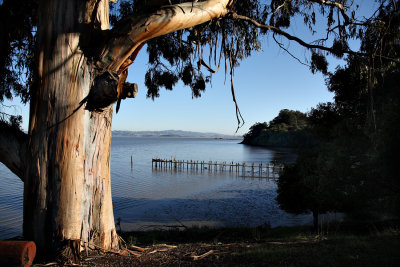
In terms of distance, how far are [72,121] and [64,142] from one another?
0.22 meters

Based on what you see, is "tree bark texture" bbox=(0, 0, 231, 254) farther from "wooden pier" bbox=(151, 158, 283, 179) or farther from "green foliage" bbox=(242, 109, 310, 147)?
"green foliage" bbox=(242, 109, 310, 147)

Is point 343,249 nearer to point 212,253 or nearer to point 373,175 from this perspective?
point 212,253

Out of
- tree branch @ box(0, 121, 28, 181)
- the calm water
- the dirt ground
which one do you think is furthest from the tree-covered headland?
tree branch @ box(0, 121, 28, 181)

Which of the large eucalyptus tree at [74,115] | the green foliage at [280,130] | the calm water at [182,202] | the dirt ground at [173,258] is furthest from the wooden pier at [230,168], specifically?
the green foliage at [280,130]

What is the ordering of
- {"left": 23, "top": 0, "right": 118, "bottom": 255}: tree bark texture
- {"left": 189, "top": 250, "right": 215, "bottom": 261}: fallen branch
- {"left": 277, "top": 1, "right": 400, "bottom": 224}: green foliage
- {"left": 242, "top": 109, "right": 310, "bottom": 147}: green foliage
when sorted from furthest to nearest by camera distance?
{"left": 242, "top": 109, "right": 310, "bottom": 147}: green foliage
{"left": 277, "top": 1, "right": 400, "bottom": 224}: green foliage
{"left": 189, "top": 250, "right": 215, "bottom": 261}: fallen branch
{"left": 23, "top": 0, "right": 118, "bottom": 255}: tree bark texture

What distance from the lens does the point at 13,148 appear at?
2809mm

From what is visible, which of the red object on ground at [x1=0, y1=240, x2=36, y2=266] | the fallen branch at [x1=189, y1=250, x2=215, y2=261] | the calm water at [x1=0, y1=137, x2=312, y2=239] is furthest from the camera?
the calm water at [x1=0, y1=137, x2=312, y2=239]

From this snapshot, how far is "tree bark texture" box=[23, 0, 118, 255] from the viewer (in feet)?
8.47

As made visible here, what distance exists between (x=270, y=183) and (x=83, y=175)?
2393 centimetres

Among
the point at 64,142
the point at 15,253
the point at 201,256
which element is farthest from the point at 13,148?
the point at 201,256

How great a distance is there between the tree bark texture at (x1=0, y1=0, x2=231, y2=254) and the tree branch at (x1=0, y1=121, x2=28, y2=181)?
1cm

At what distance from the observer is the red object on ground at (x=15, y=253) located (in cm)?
216

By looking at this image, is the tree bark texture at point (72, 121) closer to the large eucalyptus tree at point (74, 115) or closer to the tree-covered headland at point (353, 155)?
the large eucalyptus tree at point (74, 115)

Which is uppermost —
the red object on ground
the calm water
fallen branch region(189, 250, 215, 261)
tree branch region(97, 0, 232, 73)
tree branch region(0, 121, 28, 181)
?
tree branch region(97, 0, 232, 73)
